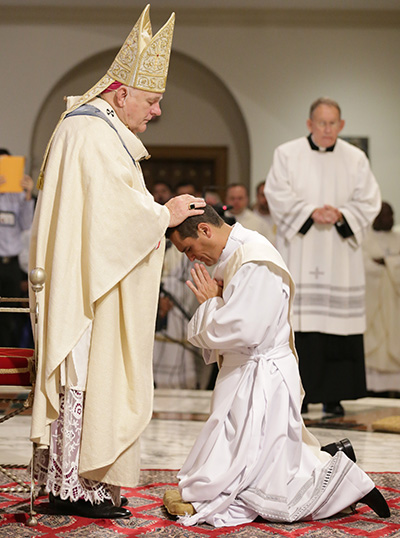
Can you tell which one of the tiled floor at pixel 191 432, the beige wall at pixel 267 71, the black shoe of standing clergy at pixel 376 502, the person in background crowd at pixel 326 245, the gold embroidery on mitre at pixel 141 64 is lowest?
the tiled floor at pixel 191 432

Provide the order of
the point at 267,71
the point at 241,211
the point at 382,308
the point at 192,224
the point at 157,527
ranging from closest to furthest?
the point at 157,527 → the point at 192,224 → the point at 241,211 → the point at 382,308 → the point at 267,71

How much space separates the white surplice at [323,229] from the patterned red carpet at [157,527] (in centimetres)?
280

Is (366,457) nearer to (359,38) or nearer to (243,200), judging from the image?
(243,200)

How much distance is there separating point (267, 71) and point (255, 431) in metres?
8.93

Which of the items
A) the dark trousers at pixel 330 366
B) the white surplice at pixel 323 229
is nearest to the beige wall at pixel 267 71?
the white surplice at pixel 323 229

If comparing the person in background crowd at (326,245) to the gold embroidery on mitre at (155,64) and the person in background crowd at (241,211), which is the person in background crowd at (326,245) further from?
the gold embroidery on mitre at (155,64)

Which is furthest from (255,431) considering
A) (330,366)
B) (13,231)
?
(13,231)

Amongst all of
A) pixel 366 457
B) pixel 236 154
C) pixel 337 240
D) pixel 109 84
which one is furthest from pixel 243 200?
pixel 109 84

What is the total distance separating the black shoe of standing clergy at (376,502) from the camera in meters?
3.54

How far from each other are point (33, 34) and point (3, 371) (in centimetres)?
910

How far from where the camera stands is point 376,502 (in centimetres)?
355

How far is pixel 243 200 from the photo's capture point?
29.8 ft

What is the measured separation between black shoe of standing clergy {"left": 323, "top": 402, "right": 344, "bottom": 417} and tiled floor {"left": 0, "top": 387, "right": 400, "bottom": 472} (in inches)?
3.1

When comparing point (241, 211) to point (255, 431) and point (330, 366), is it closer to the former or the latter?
point (330, 366)
